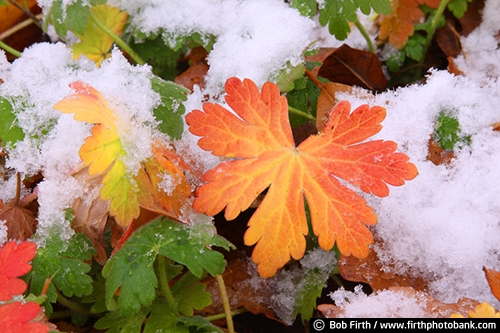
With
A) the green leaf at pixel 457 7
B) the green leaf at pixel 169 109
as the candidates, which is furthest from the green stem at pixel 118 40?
the green leaf at pixel 457 7

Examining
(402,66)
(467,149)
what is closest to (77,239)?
(467,149)

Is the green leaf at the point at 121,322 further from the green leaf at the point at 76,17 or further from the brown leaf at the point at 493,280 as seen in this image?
the green leaf at the point at 76,17

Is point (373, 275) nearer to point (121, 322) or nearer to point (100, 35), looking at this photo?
point (121, 322)

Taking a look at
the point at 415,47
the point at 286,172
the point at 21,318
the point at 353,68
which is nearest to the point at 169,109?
the point at 286,172

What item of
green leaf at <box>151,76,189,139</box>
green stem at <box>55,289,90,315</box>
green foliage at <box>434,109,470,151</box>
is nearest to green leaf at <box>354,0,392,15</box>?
green foliage at <box>434,109,470,151</box>

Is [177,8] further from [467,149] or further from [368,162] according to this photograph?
[467,149]

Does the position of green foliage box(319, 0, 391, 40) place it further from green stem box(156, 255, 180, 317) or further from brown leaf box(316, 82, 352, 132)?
green stem box(156, 255, 180, 317)
